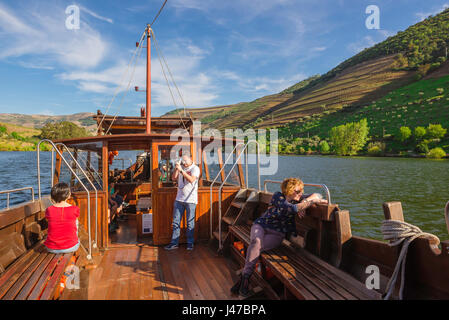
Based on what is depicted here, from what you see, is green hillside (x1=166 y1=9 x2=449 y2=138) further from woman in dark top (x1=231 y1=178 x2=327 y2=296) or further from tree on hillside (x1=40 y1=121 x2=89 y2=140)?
woman in dark top (x1=231 y1=178 x2=327 y2=296)

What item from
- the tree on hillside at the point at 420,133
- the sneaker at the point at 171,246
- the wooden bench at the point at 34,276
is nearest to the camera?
the wooden bench at the point at 34,276

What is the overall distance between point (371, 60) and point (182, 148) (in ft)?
498

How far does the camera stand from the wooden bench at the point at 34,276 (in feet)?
7.41

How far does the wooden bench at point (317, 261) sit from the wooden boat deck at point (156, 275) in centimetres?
72

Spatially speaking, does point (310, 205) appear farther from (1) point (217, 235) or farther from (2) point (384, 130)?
(2) point (384, 130)

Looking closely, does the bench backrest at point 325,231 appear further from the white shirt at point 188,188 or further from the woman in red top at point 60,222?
the woman in red top at point 60,222

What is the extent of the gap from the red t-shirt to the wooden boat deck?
50 centimetres

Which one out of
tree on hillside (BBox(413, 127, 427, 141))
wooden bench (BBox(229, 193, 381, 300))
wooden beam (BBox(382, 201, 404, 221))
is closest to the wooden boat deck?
wooden bench (BBox(229, 193, 381, 300))

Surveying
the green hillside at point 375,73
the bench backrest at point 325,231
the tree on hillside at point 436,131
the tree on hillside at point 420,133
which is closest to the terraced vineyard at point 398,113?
the tree on hillside at point 436,131

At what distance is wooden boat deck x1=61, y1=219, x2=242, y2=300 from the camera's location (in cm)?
304

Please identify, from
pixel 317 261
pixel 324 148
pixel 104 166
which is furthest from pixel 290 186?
pixel 324 148

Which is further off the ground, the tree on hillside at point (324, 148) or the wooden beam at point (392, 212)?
the tree on hillside at point (324, 148)

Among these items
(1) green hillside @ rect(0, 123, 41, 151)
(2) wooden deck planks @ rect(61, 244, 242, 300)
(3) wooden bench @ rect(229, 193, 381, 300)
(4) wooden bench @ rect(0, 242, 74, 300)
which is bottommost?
(2) wooden deck planks @ rect(61, 244, 242, 300)

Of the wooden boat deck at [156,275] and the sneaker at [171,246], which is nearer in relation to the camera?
the wooden boat deck at [156,275]
